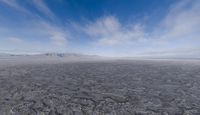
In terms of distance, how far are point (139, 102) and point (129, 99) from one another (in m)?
0.41

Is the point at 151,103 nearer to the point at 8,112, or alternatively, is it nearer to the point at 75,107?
the point at 75,107

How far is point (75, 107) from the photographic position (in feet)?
13.2

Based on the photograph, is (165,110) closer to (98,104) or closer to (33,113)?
(98,104)

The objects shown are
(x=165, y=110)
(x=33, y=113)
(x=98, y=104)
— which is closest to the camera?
(x=33, y=113)

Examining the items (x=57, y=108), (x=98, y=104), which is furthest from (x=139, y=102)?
(x=57, y=108)

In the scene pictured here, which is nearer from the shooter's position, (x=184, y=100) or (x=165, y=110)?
(x=165, y=110)

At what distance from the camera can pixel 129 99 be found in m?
4.70

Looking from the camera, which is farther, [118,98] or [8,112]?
[118,98]

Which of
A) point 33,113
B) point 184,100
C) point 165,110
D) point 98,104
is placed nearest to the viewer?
point 33,113

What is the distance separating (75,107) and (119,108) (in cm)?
148

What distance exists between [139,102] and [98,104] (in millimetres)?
1544

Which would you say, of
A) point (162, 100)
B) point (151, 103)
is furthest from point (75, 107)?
point (162, 100)

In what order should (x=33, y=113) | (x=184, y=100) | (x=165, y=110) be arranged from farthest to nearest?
(x=184, y=100) → (x=165, y=110) → (x=33, y=113)

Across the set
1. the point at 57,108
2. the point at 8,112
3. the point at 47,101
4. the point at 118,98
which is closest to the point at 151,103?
the point at 118,98
